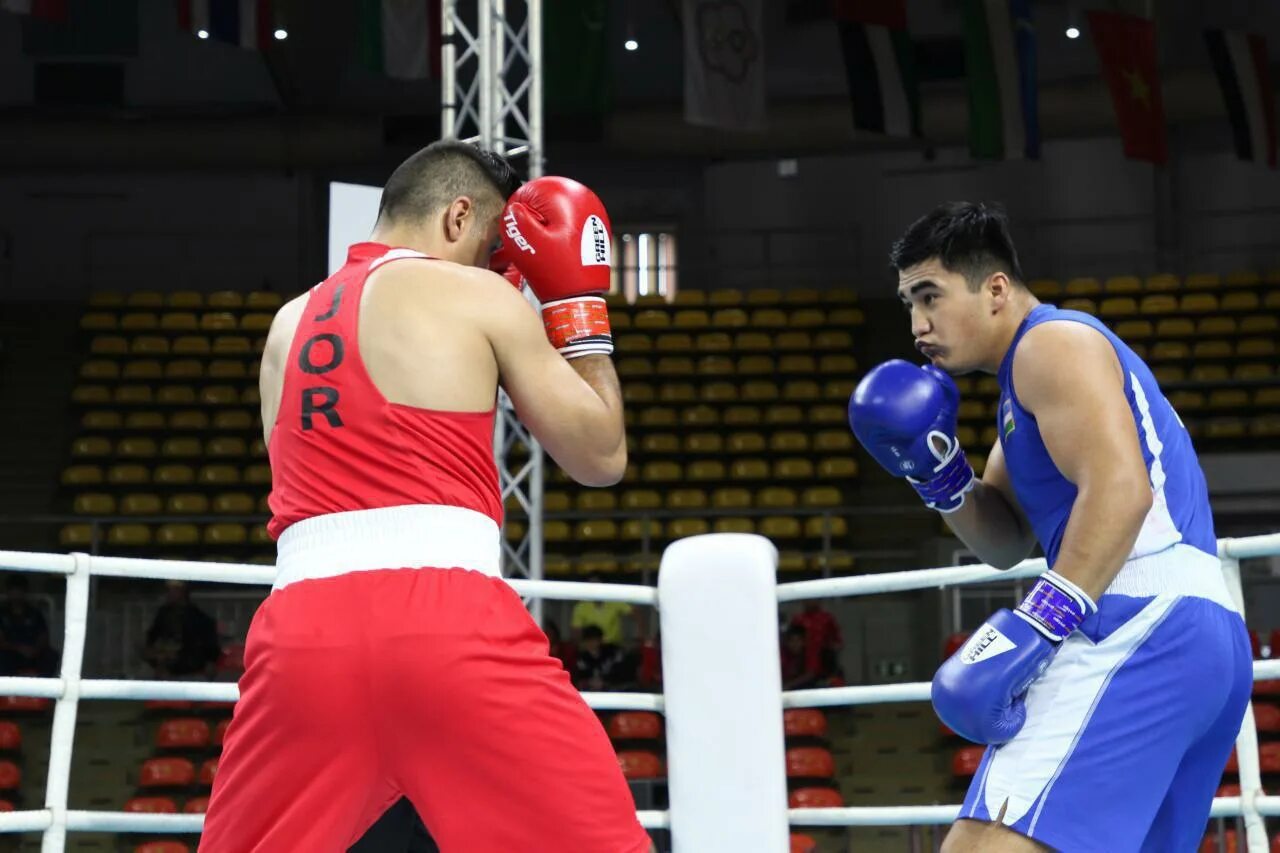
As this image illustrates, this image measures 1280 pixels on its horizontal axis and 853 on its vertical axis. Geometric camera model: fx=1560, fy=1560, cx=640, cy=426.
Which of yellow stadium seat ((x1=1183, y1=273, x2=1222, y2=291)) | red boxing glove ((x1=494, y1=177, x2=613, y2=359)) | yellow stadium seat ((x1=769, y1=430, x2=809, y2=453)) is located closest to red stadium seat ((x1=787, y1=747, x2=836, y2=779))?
yellow stadium seat ((x1=769, y1=430, x2=809, y2=453))

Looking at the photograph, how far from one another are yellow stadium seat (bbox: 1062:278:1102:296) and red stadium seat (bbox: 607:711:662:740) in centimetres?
644

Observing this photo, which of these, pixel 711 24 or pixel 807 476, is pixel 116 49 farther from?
pixel 807 476

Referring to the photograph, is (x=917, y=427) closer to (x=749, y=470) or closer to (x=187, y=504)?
(x=749, y=470)

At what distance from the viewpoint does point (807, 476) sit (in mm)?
12398

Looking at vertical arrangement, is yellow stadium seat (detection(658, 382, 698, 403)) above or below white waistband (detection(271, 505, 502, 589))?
above

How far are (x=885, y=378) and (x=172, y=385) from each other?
38.5 ft

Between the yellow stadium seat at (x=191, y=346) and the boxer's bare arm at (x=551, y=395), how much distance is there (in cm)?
1214

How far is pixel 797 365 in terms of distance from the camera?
13.5 meters

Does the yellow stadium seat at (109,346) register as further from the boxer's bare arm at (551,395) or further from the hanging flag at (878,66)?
the boxer's bare arm at (551,395)

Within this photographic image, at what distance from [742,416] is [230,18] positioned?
5144 millimetres

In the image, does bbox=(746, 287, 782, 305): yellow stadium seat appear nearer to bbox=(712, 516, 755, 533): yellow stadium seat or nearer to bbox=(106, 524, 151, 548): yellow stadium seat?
bbox=(712, 516, 755, 533): yellow stadium seat

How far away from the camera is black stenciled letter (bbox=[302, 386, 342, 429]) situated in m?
2.03

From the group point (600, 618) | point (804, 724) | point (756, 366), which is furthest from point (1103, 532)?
point (756, 366)

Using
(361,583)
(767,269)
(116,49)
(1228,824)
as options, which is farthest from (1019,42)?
(361,583)
